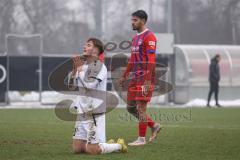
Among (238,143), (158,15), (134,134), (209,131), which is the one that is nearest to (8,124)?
(134,134)

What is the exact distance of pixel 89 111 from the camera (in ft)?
29.9

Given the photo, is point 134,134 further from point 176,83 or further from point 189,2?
point 189,2

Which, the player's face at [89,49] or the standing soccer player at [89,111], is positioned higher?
the player's face at [89,49]

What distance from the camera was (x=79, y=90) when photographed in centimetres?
922

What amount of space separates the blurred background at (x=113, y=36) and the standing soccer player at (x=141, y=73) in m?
14.3

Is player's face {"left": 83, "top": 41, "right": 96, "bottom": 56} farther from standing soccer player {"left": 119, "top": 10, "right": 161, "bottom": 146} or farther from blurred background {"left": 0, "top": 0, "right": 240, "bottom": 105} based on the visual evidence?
blurred background {"left": 0, "top": 0, "right": 240, "bottom": 105}

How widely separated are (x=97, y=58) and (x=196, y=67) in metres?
20.2

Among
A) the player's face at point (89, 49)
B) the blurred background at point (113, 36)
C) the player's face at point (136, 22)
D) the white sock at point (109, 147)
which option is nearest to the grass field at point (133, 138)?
the white sock at point (109, 147)

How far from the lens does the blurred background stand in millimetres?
26516

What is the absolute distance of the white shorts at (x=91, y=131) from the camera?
902 cm

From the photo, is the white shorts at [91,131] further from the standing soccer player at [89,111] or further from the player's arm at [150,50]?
the player's arm at [150,50]

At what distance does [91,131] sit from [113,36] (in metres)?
30.6

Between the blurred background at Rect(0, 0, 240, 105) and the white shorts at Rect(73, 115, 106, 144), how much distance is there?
16.4 metres

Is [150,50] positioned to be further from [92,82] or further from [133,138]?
[92,82]
